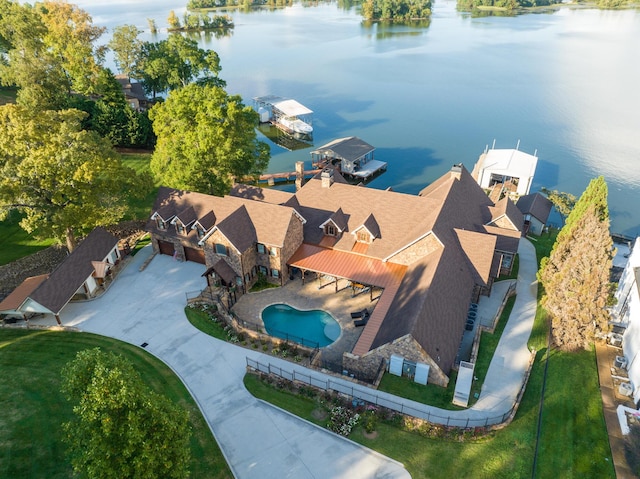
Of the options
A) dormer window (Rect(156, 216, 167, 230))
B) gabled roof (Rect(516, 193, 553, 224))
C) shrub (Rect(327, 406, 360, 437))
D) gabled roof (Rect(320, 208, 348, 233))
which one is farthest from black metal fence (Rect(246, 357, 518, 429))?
gabled roof (Rect(516, 193, 553, 224))

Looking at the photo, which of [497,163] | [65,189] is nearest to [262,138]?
[497,163]

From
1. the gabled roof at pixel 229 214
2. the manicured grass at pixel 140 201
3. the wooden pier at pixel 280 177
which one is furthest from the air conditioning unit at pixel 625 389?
the wooden pier at pixel 280 177

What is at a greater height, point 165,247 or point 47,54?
point 47,54

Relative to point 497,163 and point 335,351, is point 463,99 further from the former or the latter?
point 335,351

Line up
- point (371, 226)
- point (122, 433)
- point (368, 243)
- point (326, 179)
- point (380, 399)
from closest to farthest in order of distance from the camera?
point (122, 433), point (380, 399), point (371, 226), point (368, 243), point (326, 179)

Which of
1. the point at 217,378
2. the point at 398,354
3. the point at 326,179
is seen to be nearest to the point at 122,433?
the point at 217,378

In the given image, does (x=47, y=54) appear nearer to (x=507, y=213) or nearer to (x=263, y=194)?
(x=263, y=194)

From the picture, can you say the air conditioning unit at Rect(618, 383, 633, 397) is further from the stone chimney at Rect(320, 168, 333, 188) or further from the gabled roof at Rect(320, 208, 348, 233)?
the stone chimney at Rect(320, 168, 333, 188)
